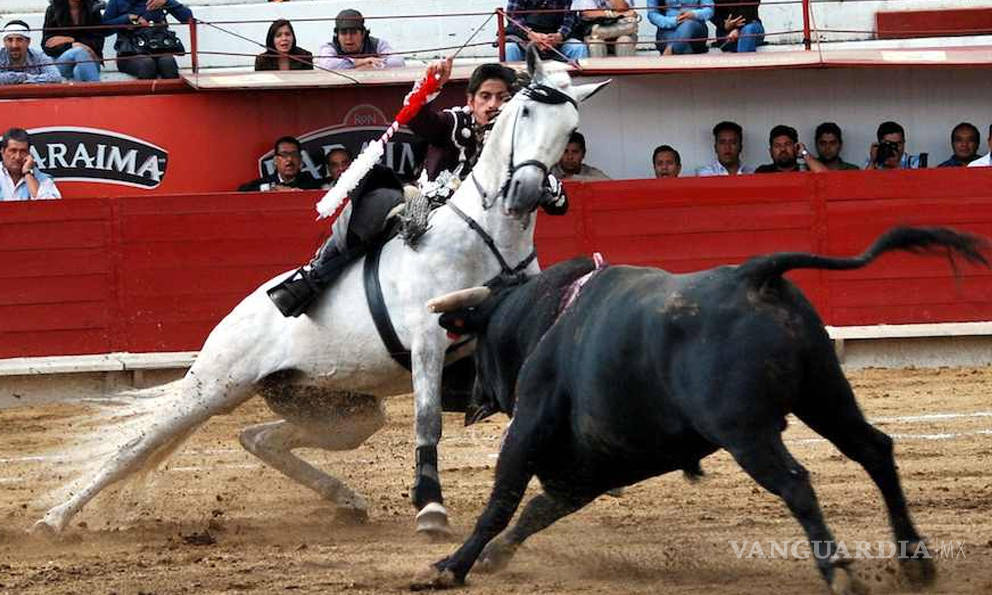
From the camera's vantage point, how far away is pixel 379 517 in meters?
6.96

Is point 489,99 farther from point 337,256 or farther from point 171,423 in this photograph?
point 171,423

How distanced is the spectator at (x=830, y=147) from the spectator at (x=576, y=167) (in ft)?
4.81

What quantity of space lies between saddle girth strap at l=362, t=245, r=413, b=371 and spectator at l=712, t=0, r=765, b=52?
20.6 feet


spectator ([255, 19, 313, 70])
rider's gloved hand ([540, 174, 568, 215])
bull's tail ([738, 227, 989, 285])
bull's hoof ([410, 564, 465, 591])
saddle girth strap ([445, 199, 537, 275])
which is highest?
spectator ([255, 19, 313, 70])

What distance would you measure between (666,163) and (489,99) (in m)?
5.02

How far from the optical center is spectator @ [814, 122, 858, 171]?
11727 millimetres

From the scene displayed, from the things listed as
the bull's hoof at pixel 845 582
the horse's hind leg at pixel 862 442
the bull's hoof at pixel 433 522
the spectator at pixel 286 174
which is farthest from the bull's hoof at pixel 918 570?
the spectator at pixel 286 174

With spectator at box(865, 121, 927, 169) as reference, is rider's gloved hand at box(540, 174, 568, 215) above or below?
above

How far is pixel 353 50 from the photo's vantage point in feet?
39.0

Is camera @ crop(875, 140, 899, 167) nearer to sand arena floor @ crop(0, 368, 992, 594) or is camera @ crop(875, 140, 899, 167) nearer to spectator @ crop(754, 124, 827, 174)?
spectator @ crop(754, 124, 827, 174)

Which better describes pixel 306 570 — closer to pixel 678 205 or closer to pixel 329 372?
pixel 329 372

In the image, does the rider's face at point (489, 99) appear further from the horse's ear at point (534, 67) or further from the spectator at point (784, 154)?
the spectator at point (784, 154)

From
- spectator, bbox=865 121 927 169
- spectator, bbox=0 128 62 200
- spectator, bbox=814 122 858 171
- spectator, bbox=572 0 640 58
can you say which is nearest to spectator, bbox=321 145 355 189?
spectator, bbox=0 128 62 200

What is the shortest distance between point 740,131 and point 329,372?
19.5ft
